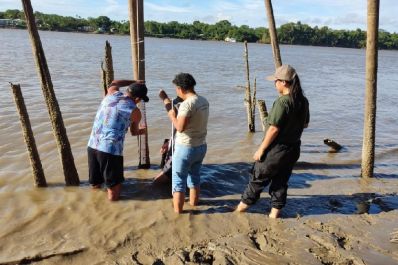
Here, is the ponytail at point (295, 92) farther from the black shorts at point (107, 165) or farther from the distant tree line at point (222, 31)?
the distant tree line at point (222, 31)

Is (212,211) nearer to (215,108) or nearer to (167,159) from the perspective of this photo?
(167,159)

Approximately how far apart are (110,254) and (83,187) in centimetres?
220

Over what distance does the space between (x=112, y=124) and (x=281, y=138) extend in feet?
7.35

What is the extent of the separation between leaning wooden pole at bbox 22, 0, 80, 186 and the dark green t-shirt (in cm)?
306

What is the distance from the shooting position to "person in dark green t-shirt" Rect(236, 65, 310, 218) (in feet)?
16.3

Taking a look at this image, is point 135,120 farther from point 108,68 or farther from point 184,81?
point 108,68

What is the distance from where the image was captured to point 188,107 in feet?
17.0

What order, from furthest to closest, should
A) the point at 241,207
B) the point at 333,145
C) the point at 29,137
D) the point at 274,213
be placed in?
the point at 333,145, the point at 29,137, the point at 241,207, the point at 274,213

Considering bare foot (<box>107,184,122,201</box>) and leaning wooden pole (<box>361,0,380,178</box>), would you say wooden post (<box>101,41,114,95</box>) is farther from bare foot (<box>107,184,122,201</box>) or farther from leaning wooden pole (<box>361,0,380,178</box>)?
leaning wooden pole (<box>361,0,380,178</box>)

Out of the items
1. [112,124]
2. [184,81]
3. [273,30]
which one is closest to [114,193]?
[112,124]

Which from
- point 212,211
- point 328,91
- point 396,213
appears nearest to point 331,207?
point 396,213

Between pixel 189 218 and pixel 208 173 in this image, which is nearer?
pixel 189 218

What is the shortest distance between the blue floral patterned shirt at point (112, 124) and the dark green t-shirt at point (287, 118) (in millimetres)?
1996

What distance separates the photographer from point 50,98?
610cm
